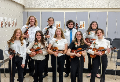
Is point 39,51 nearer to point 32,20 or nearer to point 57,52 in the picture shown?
point 57,52

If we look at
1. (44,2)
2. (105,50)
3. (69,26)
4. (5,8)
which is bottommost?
(105,50)

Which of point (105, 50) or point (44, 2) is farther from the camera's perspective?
point (44, 2)

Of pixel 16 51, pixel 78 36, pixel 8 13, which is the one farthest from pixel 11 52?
pixel 8 13

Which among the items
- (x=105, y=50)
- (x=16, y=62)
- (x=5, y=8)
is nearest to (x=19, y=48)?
(x=16, y=62)

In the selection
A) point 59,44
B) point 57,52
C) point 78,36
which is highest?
point 78,36

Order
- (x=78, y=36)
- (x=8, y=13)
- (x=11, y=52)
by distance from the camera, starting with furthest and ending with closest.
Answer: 1. (x=8, y=13)
2. (x=78, y=36)
3. (x=11, y=52)

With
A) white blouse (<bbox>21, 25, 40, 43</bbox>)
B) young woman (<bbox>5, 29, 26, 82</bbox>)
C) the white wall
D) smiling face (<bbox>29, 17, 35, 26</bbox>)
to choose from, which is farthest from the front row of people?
the white wall

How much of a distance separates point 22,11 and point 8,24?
2.29 m

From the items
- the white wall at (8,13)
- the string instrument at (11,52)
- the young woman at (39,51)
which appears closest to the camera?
the string instrument at (11,52)

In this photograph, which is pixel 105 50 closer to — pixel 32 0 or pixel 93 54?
pixel 93 54

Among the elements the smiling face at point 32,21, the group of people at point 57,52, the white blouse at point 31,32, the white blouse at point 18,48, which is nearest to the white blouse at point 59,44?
the group of people at point 57,52

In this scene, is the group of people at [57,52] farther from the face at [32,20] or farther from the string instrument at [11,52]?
the face at [32,20]

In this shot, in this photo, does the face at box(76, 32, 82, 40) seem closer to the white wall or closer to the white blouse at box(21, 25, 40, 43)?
the white blouse at box(21, 25, 40, 43)

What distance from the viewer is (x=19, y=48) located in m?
3.31
